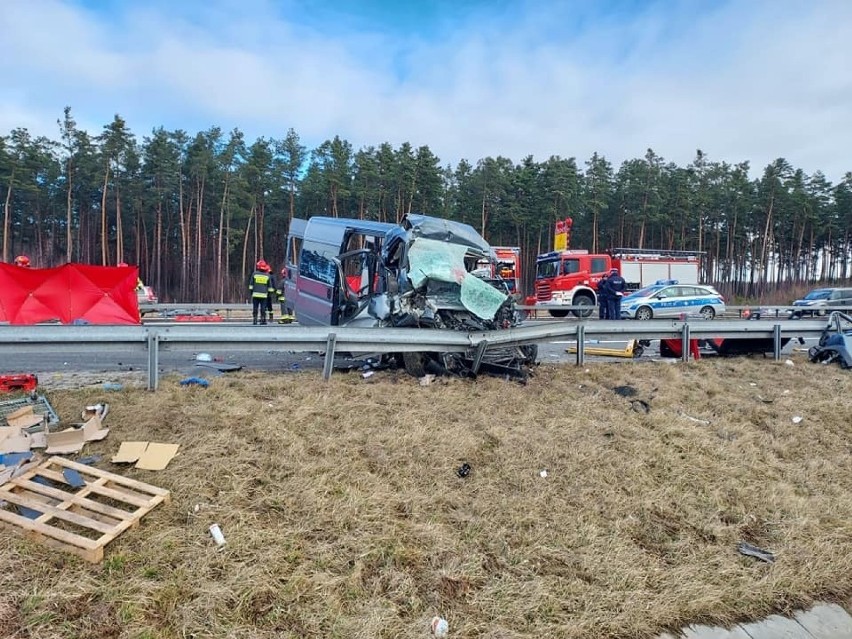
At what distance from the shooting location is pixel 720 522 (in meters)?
3.51

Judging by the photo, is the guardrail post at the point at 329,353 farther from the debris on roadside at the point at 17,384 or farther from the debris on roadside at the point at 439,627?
the debris on roadside at the point at 439,627

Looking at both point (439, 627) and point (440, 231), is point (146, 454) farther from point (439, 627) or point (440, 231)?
point (440, 231)

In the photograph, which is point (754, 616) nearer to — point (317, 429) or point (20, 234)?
point (317, 429)

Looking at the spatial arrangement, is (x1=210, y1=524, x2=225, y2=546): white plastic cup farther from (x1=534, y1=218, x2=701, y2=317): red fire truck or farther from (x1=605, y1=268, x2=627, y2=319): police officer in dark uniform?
(x1=534, y1=218, x2=701, y2=317): red fire truck

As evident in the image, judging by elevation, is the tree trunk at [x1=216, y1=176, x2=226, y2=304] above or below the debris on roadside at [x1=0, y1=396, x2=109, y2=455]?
above

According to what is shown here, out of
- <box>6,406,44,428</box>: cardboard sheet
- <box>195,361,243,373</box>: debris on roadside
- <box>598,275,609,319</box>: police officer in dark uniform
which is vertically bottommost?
<box>195,361,243,373</box>: debris on roadside

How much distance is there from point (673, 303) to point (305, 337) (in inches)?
725

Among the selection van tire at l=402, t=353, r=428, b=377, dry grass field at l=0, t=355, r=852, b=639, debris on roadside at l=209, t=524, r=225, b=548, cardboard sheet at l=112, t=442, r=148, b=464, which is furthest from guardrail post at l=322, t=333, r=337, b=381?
debris on roadside at l=209, t=524, r=225, b=548

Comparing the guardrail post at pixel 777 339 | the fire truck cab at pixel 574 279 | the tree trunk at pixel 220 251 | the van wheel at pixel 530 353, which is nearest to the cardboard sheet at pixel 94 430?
the van wheel at pixel 530 353

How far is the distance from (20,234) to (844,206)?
71425 millimetres

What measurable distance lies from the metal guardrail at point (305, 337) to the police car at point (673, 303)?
13.5 meters

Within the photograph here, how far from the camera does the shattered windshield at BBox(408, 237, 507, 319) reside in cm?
628

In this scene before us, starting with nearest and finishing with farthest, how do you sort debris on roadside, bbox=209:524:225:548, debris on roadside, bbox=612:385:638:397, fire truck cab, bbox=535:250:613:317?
debris on roadside, bbox=209:524:225:548 < debris on roadside, bbox=612:385:638:397 < fire truck cab, bbox=535:250:613:317

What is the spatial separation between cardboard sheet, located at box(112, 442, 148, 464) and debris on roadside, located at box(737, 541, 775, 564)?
153 inches
